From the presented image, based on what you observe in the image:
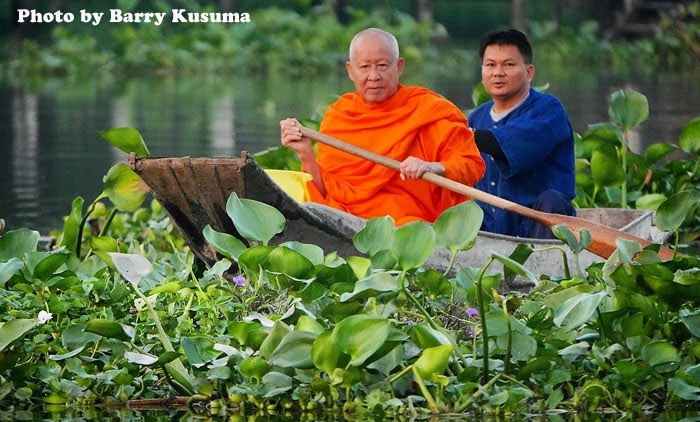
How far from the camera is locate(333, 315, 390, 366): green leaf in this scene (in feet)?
11.5

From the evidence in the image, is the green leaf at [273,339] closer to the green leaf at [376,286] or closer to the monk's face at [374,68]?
the green leaf at [376,286]

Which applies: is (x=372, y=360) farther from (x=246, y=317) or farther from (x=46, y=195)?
(x=46, y=195)

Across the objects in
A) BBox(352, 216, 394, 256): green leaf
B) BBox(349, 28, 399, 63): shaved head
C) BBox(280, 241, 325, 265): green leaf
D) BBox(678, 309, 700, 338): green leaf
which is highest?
BBox(349, 28, 399, 63): shaved head

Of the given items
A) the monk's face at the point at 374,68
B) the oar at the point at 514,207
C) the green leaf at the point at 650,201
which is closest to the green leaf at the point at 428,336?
the oar at the point at 514,207

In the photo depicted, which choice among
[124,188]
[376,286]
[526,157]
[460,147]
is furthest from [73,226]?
[376,286]

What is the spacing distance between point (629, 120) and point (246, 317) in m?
2.88

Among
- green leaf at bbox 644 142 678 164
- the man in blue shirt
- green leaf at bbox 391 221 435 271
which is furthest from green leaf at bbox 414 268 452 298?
green leaf at bbox 644 142 678 164

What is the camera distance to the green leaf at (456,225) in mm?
4059

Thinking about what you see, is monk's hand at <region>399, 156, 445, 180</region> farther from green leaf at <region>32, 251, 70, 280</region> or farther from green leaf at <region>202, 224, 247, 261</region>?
green leaf at <region>32, 251, 70, 280</region>

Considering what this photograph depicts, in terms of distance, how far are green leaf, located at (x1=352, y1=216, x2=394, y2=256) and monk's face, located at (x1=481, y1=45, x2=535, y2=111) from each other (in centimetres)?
124

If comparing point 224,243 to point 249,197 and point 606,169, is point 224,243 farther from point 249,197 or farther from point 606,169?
point 606,169

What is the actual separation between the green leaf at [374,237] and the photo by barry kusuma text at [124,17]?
16.8 metres

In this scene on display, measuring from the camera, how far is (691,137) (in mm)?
6328

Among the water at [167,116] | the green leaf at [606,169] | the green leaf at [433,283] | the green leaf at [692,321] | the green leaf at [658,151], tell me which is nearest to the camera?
the green leaf at [692,321]
